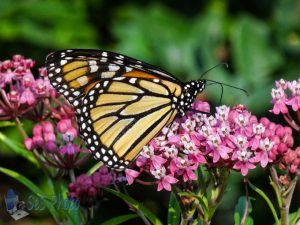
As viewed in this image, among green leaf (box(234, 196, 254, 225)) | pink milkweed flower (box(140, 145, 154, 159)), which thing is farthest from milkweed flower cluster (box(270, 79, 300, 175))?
pink milkweed flower (box(140, 145, 154, 159))

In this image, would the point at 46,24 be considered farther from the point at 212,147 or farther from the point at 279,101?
the point at 212,147

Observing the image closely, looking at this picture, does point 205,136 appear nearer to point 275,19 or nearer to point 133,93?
point 133,93

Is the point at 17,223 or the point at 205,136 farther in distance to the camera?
the point at 17,223

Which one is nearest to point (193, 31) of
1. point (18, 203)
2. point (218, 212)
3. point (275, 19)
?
point (275, 19)

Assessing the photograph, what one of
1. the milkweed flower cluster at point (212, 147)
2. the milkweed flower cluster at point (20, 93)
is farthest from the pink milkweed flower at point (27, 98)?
the milkweed flower cluster at point (212, 147)

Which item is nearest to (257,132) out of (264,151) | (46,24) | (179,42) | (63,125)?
(264,151)

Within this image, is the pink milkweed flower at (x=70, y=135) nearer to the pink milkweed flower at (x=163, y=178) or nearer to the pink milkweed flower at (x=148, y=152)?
the pink milkweed flower at (x=148, y=152)

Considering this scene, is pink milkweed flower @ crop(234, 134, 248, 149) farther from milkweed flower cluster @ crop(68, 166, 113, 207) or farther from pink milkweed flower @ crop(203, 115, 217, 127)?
milkweed flower cluster @ crop(68, 166, 113, 207)
